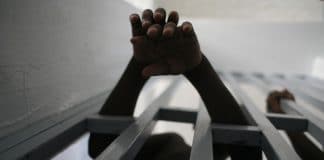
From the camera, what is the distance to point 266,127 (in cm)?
56

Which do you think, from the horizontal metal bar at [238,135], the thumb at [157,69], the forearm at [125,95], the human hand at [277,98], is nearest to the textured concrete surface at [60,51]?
the forearm at [125,95]

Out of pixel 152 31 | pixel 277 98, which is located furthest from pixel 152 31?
pixel 277 98

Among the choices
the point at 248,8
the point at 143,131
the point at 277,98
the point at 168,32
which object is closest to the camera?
the point at 168,32

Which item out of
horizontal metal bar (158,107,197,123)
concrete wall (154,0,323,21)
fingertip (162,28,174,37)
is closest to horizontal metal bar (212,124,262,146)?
horizontal metal bar (158,107,197,123)

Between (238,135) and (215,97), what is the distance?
0.10 meters

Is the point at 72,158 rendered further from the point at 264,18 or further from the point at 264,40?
the point at 264,40

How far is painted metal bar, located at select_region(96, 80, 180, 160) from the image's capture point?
42cm

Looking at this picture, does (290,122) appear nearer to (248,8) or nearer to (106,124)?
(106,124)

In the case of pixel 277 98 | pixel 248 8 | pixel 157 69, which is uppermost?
pixel 248 8

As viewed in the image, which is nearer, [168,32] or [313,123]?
[168,32]

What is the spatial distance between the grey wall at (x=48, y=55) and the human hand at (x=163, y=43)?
0.65ft

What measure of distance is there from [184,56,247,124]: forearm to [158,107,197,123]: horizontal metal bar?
0.08 metres

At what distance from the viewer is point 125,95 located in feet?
2.05

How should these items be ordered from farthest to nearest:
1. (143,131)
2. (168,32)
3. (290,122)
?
(290,122), (143,131), (168,32)
